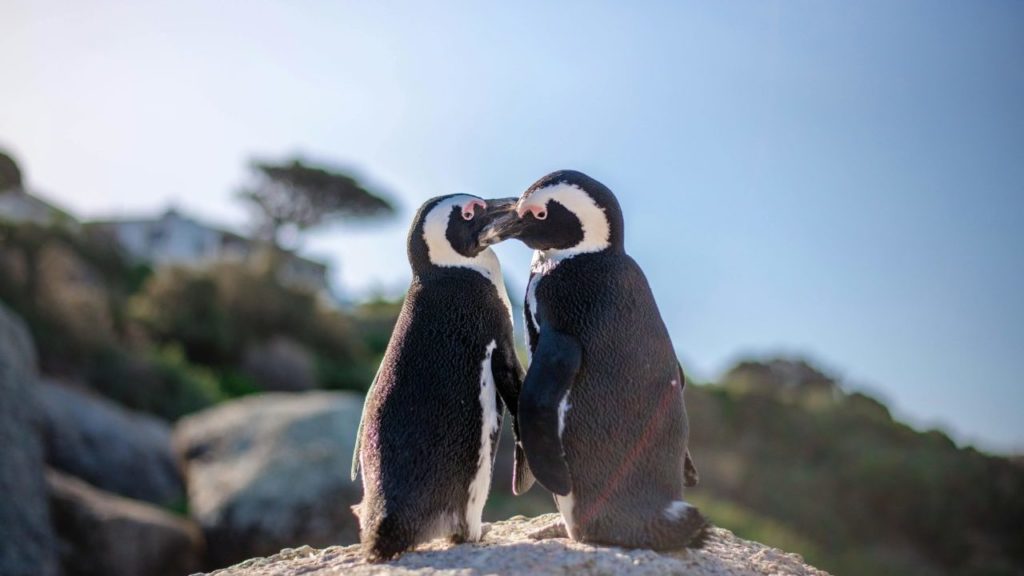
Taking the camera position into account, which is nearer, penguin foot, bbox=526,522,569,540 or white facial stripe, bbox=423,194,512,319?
penguin foot, bbox=526,522,569,540

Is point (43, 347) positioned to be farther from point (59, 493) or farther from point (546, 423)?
point (546, 423)

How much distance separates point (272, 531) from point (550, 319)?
18.9ft

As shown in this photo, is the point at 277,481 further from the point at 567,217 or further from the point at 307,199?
the point at 307,199

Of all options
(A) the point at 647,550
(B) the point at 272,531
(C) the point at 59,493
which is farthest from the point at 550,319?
(C) the point at 59,493

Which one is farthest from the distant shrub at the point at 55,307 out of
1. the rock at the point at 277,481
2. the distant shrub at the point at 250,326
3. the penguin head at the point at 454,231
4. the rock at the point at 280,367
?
the penguin head at the point at 454,231

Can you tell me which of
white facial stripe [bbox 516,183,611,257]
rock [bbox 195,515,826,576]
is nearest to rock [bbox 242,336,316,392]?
rock [bbox 195,515,826,576]

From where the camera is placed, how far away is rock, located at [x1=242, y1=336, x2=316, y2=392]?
16.3m

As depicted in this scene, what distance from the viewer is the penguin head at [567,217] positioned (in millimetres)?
3250

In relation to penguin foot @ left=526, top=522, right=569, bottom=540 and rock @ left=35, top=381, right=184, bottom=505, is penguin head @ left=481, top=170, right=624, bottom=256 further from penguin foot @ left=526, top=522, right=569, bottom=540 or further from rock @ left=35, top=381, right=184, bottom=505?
rock @ left=35, top=381, right=184, bottom=505

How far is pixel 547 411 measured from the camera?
9.48 ft

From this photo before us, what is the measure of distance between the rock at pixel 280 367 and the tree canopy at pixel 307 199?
15105mm

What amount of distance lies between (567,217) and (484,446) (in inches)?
34.8

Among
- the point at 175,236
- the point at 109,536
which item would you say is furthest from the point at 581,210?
Result: the point at 175,236

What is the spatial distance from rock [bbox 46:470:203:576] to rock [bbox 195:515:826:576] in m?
5.02
